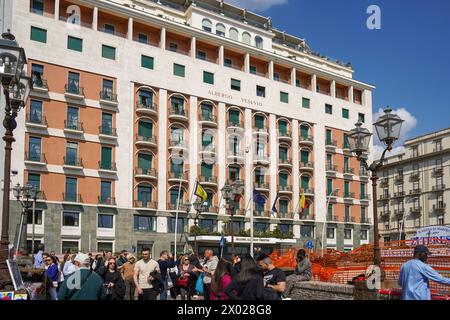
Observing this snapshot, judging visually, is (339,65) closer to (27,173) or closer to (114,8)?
(114,8)

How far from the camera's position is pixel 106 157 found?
41.8m

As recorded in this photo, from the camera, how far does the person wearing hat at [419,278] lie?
22.2 feet

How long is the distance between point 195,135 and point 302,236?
15179 millimetres

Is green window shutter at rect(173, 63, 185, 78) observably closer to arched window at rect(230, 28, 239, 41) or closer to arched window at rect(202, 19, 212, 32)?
arched window at rect(202, 19, 212, 32)

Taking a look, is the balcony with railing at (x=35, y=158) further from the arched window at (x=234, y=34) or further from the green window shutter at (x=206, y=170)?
the arched window at (x=234, y=34)

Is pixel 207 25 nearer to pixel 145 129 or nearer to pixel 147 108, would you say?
pixel 147 108

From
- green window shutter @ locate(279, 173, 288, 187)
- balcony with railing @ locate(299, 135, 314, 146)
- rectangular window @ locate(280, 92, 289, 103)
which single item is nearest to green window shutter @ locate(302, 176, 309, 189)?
green window shutter @ locate(279, 173, 288, 187)

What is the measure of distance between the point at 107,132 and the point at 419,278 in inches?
1467

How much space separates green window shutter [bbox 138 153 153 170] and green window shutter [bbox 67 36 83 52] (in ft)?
32.2

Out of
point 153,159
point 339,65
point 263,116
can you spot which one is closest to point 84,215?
point 153,159

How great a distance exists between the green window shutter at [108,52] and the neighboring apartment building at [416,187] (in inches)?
1759

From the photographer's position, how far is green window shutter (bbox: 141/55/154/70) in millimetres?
44312

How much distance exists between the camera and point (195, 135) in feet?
151

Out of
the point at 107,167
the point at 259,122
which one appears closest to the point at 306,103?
the point at 259,122
